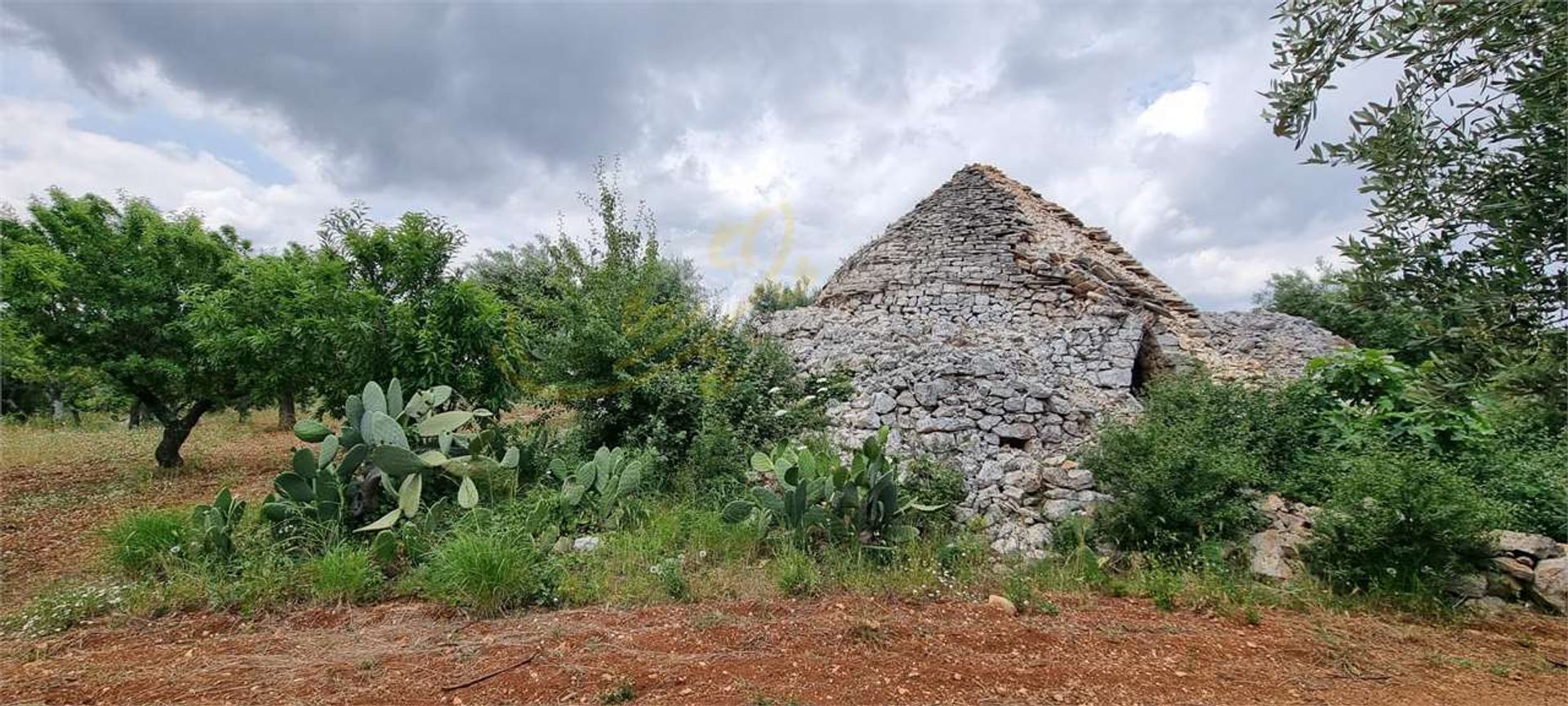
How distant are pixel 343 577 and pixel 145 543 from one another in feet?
5.28

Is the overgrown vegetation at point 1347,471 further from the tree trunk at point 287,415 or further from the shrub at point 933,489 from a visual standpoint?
the tree trunk at point 287,415

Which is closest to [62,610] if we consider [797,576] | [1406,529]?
[797,576]

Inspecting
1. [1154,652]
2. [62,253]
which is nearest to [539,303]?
[62,253]

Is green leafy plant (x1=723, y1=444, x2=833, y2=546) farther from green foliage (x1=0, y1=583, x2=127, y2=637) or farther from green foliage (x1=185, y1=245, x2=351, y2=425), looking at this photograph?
green foliage (x1=185, y1=245, x2=351, y2=425)

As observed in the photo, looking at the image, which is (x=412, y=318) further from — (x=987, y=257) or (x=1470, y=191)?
(x=987, y=257)

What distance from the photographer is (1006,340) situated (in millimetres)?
9430

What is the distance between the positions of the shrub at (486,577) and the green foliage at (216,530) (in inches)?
56.1

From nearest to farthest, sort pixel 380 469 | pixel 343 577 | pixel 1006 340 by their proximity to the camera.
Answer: pixel 343 577 → pixel 380 469 → pixel 1006 340

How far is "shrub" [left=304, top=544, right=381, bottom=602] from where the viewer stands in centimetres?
387

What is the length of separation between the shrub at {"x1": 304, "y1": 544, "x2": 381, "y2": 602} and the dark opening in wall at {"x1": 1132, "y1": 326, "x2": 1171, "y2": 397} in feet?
29.8

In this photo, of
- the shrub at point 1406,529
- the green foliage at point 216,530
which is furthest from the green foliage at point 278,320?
the shrub at point 1406,529

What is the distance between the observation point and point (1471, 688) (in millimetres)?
2939

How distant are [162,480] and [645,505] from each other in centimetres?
639

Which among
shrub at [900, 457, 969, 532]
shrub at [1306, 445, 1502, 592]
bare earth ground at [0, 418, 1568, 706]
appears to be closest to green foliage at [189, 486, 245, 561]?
bare earth ground at [0, 418, 1568, 706]
